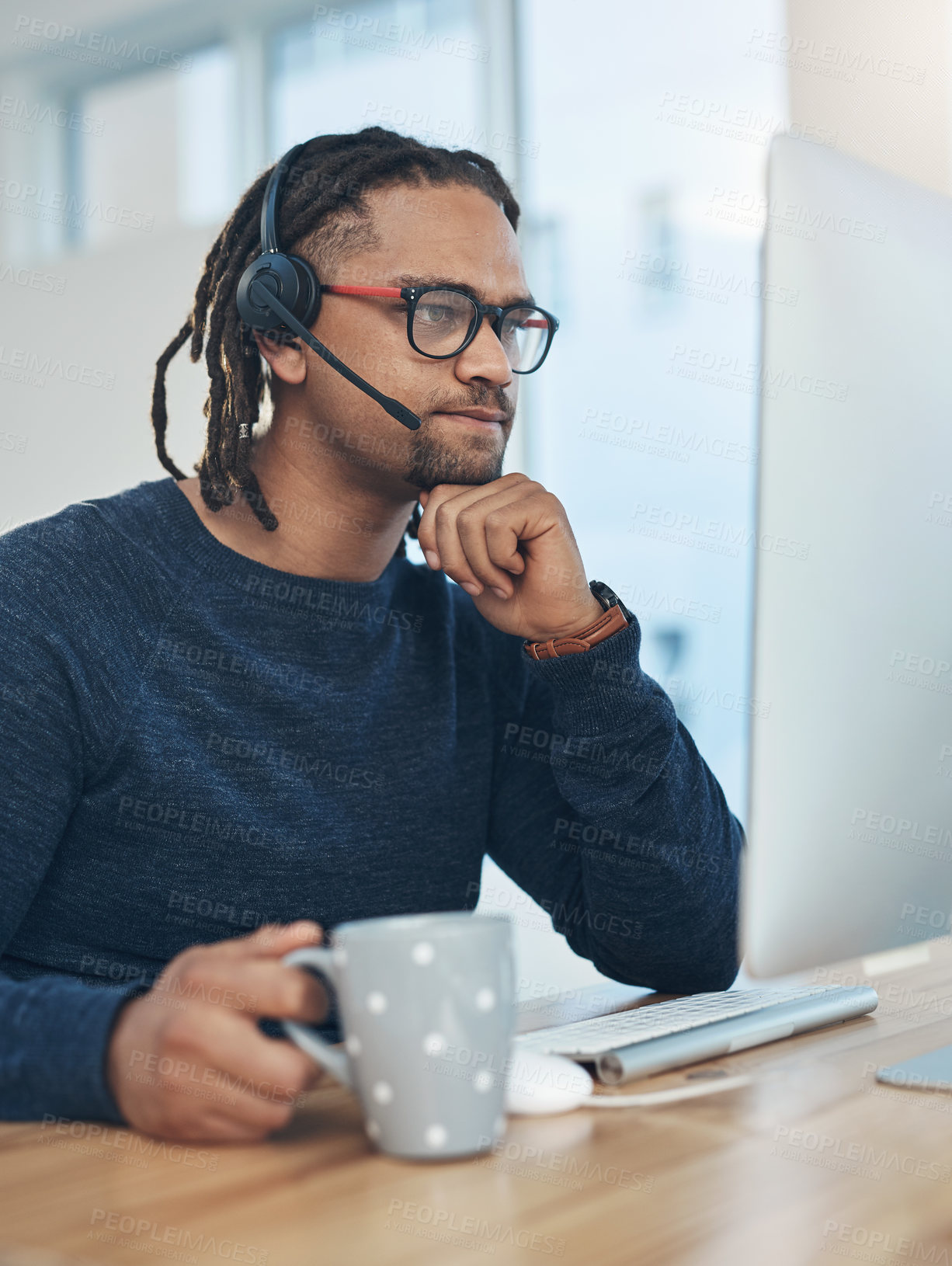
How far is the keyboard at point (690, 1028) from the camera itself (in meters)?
0.75

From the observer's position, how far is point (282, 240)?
4.60ft

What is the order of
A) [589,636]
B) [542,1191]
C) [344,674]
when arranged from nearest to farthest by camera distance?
1. [542,1191]
2. [589,636]
3. [344,674]

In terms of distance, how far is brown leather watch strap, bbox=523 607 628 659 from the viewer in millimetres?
1113

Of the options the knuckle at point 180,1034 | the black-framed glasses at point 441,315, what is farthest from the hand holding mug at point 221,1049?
the black-framed glasses at point 441,315

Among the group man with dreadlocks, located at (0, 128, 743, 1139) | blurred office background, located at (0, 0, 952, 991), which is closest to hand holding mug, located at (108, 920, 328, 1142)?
man with dreadlocks, located at (0, 128, 743, 1139)

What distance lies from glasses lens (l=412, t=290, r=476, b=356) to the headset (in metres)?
0.08

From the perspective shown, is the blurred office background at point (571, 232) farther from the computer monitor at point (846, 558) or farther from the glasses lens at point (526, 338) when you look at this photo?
the computer monitor at point (846, 558)

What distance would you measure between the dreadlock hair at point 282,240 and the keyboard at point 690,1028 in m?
0.67

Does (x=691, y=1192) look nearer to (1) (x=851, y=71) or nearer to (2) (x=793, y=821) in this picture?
(2) (x=793, y=821)

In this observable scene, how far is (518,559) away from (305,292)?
16.7 inches

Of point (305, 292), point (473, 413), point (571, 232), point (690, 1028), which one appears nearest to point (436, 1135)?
point (690, 1028)

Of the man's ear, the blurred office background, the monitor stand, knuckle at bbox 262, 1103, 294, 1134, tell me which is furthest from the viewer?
the blurred office background

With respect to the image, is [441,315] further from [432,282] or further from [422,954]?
[422,954]

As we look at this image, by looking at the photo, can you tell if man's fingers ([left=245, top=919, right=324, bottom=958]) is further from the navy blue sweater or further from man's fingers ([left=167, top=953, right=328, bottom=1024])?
the navy blue sweater
